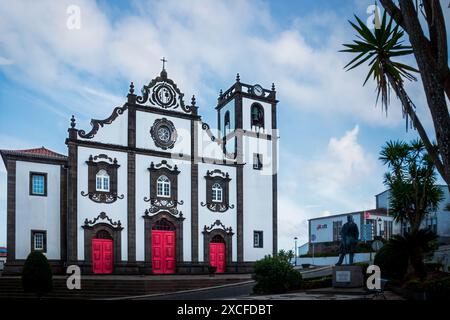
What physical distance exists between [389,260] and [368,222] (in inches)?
1024

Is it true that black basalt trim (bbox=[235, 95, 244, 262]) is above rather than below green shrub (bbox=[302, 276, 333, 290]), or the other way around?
above

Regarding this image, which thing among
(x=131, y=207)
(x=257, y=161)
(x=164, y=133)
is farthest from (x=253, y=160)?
(x=131, y=207)

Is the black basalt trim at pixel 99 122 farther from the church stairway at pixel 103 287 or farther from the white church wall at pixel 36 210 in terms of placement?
the church stairway at pixel 103 287

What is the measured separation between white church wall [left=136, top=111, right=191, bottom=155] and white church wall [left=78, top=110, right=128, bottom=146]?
814 mm

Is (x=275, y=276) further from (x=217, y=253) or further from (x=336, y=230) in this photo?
(x=336, y=230)

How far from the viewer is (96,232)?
93.1 feet

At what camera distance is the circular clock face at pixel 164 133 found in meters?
31.5

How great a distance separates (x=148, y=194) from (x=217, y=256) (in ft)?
21.2

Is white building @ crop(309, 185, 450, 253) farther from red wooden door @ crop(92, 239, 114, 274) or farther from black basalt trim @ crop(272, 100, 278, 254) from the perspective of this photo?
red wooden door @ crop(92, 239, 114, 274)

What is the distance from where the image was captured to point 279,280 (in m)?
20.6

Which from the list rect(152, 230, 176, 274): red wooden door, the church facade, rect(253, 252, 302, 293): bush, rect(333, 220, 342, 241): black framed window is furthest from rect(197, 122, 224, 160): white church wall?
rect(333, 220, 342, 241): black framed window

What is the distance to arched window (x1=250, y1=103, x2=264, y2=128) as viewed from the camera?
34.6 m
